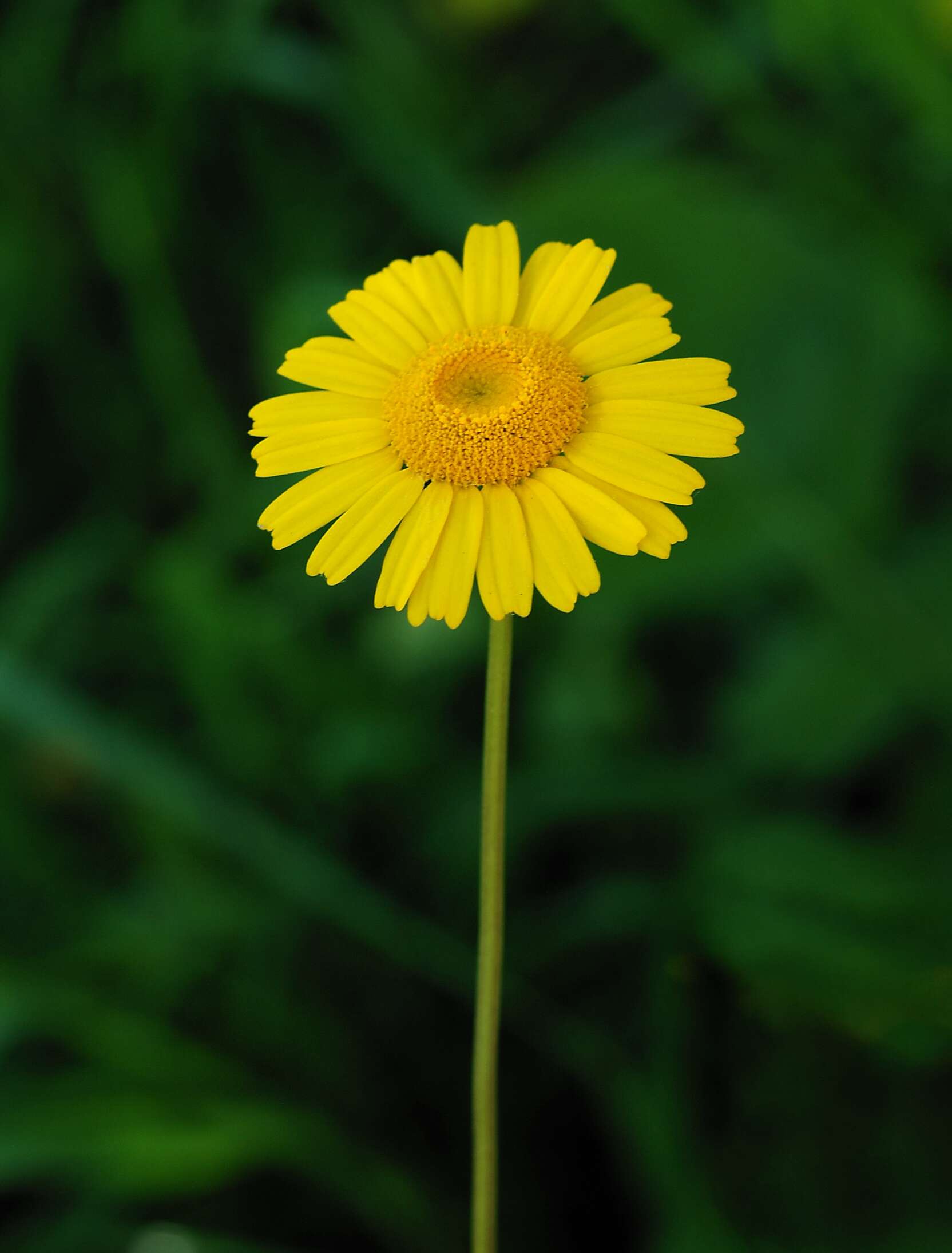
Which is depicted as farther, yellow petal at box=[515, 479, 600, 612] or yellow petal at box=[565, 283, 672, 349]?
yellow petal at box=[565, 283, 672, 349]

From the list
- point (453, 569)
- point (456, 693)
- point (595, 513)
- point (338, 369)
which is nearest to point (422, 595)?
point (453, 569)

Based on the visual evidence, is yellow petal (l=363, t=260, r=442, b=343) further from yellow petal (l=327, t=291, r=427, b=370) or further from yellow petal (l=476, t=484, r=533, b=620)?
yellow petal (l=476, t=484, r=533, b=620)

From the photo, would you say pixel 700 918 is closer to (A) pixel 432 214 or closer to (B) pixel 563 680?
(B) pixel 563 680

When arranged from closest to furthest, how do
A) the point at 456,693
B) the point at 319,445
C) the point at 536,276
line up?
1. the point at 319,445
2. the point at 536,276
3. the point at 456,693

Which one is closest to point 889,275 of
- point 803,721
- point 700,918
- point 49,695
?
point 803,721

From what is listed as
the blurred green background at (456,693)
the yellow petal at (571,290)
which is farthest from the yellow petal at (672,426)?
the blurred green background at (456,693)

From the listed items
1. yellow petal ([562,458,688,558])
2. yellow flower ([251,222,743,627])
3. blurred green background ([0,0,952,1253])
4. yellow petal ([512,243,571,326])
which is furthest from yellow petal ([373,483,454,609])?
blurred green background ([0,0,952,1253])

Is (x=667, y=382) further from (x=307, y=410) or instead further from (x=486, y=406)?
(x=307, y=410)
